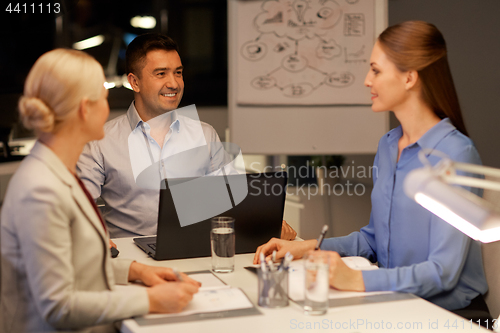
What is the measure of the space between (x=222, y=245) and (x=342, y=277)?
0.34 m

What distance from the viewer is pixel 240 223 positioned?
5.03 ft

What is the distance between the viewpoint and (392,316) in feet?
3.52

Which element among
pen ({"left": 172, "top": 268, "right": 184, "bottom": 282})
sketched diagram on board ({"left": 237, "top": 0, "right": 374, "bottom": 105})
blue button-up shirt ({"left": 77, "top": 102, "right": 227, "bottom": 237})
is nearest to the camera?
pen ({"left": 172, "top": 268, "right": 184, "bottom": 282})

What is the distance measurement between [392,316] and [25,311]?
0.79 meters

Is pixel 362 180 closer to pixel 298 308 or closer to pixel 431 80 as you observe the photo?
pixel 431 80

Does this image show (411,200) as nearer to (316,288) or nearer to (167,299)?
(316,288)

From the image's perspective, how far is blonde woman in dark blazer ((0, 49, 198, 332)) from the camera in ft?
3.18

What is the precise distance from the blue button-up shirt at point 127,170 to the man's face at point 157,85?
0.08m

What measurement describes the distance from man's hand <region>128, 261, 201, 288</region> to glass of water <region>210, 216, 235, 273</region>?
6.1 inches

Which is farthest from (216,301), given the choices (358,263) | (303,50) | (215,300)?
(303,50)

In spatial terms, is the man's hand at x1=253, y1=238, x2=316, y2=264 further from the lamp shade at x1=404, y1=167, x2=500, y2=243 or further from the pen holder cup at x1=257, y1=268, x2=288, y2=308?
the lamp shade at x1=404, y1=167, x2=500, y2=243

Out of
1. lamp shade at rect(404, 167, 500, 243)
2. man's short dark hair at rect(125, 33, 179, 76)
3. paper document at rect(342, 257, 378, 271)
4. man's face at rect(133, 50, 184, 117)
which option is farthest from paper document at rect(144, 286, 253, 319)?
man's short dark hair at rect(125, 33, 179, 76)

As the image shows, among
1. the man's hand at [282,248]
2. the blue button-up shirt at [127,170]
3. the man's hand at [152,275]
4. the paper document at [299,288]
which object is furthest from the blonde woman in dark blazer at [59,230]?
the blue button-up shirt at [127,170]

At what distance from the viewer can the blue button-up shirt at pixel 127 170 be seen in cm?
209
